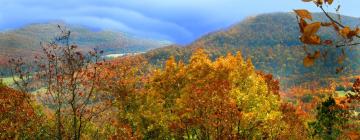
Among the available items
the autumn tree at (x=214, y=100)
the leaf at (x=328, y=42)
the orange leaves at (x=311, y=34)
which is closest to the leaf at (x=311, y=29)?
the orange leaves at (x=311, y=34)

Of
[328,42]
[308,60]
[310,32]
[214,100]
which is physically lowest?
[214,100]

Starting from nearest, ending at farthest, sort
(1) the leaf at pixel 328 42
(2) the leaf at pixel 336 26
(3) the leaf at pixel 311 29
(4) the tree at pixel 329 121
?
1. (3) the leaf at pixel 311 29
2. (2) the leaf at pixel 336 26
3. (1) the leaf at pixel 328 42
4. (4) the tree at pixel 329 121

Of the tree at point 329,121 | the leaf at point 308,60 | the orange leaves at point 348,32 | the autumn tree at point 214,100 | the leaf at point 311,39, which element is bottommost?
the tree at point 329,121

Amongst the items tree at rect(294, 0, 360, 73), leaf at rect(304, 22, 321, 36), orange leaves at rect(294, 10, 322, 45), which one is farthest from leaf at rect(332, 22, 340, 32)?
leaf at rect(304, 22, 321, 36)

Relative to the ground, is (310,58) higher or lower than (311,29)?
lower

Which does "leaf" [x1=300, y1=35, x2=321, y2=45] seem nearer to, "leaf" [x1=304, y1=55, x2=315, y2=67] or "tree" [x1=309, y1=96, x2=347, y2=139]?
"leaf" [x1=304, y1=55, x2=315, y2=67]

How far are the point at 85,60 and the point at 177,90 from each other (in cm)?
2507

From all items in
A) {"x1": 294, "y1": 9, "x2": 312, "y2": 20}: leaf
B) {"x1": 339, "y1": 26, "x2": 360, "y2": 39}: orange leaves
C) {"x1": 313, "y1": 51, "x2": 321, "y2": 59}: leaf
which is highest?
{"x1": 294, "y1": 9, "x2": 312, "y2": 20}: leaf

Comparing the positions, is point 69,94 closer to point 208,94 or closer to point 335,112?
point 208,94

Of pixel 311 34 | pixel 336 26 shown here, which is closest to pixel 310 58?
pixel 336 26

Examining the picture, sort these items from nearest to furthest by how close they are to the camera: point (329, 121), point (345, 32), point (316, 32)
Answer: point (316, 32), point (345, 32), point (329, 121)

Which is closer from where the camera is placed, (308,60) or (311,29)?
(311,29)

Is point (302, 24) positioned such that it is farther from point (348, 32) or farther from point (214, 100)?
point (214, 100)

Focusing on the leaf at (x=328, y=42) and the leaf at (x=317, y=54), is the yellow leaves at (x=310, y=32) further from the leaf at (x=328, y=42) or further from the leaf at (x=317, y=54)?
the leaf at (x=328, y=42)
